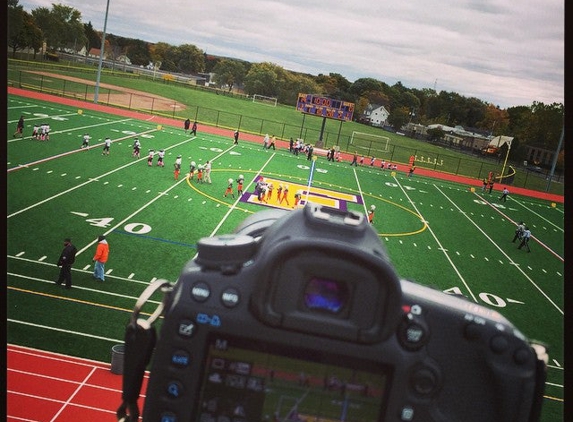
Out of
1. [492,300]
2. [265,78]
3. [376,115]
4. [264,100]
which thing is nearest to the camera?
[492,300]

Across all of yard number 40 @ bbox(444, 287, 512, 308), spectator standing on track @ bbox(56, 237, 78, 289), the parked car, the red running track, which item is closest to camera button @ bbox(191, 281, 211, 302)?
the red running track

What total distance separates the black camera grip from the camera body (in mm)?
82

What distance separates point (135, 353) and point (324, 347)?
469mm

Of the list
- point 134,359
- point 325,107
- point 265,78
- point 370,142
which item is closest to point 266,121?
point 265,78

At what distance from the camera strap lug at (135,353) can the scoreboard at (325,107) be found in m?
22.2

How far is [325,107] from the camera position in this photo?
2342cm

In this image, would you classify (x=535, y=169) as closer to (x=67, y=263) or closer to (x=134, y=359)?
(x=67, y=263)

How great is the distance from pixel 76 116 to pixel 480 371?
817 inches

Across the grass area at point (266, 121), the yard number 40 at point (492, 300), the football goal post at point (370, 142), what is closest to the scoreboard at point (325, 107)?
the grass area at point (266, 121)

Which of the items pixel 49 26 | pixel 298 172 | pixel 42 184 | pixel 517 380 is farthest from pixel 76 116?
pixel 517 380

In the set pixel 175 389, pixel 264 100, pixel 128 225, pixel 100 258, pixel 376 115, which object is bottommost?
pixel 128 225

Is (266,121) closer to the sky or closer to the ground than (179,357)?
closer to the ground

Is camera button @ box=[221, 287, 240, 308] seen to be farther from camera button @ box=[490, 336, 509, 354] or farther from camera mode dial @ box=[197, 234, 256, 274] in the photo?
camera button @ box=[490, 336, 509, 354]

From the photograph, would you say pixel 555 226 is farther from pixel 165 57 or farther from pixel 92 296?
pixel 165 57
